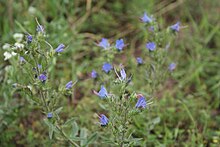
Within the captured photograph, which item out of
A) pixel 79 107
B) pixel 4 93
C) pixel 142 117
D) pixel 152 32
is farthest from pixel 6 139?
Result: pixel 152 32

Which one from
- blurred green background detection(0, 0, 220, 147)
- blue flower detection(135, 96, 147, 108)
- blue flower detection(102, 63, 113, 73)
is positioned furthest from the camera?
blurred green background detection(0, 0, 220, 147)

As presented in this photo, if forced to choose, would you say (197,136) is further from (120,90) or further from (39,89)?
(39,89)

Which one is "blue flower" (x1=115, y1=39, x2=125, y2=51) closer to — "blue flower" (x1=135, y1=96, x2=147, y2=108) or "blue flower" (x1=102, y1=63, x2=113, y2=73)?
"blue flower" (x1=102, y1=63, x2=113, y2=73)

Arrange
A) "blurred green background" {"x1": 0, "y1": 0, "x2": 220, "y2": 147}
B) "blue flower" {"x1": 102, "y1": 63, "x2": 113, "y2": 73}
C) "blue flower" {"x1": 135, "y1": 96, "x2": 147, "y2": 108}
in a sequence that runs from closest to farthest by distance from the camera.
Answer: "blue flower" {"x1": 135, "y1": 96, "x2": 147, "y2": 108}, "blue flower" {"x1": 102, "y1": 63, "x2": 113, "y2": 73}, "blurred green background" {"x1": 0, "y1": 0, "x2": 220, "y2": 147}

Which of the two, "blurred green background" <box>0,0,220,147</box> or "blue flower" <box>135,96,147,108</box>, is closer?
"blue flower" <box>135,96,147,108</box>

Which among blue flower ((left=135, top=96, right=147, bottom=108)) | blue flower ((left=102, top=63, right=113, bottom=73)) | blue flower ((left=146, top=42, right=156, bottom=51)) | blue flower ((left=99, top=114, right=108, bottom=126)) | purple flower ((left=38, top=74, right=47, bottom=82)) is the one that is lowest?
blue flower ((left=99, top=114, right=108, bottom=126))

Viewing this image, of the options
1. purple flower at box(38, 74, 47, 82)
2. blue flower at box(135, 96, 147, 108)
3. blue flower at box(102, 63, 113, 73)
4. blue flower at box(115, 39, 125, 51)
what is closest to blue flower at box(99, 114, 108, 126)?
blue flower at box(135, 96, 147, 108)

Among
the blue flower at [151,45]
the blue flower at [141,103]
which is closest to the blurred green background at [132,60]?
the blue flower at [151,45]

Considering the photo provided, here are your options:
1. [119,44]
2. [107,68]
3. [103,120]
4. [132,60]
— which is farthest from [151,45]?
[132,60]

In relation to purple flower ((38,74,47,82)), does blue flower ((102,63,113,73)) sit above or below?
above
